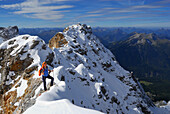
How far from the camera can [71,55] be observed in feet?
216

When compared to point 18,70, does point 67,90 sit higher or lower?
lower

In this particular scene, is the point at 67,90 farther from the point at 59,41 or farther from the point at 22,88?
the point at 59,41

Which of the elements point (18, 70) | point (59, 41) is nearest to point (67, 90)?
point (18, 70)

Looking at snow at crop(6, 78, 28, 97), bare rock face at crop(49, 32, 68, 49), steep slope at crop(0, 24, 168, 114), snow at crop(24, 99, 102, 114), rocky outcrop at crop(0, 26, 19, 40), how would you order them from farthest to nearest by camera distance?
bare rock face at crop(49, 32, 68, 49) < rocky outcrop at crop(0, 26, 19, 40) < snow at crop(6, 78, 28, 97) < steep slope at crop(0, 24, 168, 114) < snow at crop(24, 99, 102, 114)

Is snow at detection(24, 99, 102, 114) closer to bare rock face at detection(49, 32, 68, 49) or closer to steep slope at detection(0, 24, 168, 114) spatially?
steep slope at detection(0, 24, 168, 114)

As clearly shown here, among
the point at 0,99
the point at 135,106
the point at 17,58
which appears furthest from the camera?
the point at 135,106

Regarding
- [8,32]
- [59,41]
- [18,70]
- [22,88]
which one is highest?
[8,32]

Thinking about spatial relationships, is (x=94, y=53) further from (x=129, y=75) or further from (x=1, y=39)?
(x=1, y=39)

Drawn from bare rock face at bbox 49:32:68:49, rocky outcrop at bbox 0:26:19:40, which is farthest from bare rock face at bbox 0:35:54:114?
bare rock face at bbox 49:32:68:49

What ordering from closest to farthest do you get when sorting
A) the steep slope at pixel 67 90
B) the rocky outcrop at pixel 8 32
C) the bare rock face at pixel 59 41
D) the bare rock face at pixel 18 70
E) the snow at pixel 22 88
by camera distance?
the steep slope at pixel 67 90 → the bare rock face at pixel 18 70 → the snow at pixel 22 88 → the rocky outcrop at pixel 8 32 → the bare rock face at pixel 59 41

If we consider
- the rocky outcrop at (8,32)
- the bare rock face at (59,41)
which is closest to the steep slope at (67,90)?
the bare rock face at (59,41)

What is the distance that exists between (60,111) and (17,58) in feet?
83.8

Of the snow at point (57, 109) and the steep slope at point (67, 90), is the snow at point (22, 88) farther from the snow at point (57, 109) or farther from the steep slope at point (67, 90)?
the snow at point (57, 109)

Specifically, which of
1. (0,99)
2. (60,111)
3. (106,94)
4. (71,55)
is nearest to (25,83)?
(0,99)
